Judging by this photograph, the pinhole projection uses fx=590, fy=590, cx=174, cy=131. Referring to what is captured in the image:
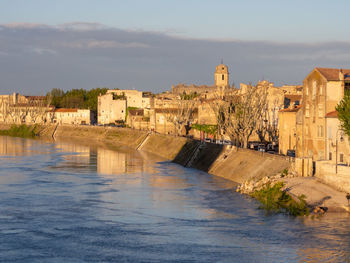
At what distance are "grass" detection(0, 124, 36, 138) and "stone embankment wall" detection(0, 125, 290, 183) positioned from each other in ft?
75.4

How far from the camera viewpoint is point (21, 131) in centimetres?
15462

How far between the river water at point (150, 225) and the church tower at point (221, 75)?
103714mm

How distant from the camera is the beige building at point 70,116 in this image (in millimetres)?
166500

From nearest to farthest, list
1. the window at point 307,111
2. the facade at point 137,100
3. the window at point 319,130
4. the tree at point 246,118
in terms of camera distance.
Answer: the window at point 319,130, the window at point 307,111, the tree at point 246,118, the facade at point 137,100

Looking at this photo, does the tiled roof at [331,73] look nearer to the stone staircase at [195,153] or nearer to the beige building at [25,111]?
the stone staircase at [195,153]

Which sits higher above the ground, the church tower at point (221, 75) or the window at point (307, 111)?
the church tower at point (221, 75)

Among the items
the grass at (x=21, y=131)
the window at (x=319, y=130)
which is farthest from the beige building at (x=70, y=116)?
the window at (x=319, y=130)

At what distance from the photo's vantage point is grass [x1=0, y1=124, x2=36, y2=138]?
151 m

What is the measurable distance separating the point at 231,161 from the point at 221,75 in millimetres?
101682

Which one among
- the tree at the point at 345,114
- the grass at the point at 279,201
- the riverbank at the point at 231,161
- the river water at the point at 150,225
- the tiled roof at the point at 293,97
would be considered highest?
the tiled roof at the point at 293,97

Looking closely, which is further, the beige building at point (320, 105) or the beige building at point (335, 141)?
the beige building at point (320, 105)

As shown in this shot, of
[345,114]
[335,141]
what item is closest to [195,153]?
[335,141]

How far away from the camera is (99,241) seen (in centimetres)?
3431

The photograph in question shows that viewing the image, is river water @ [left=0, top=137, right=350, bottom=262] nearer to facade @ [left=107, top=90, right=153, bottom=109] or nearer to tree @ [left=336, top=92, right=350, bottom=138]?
tree @ [left=336, top=92, right=350, bottom=138]
